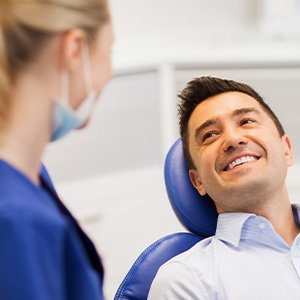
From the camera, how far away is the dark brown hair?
5.13 feet

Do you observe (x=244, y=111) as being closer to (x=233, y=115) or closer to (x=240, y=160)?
(x=233, y=115)

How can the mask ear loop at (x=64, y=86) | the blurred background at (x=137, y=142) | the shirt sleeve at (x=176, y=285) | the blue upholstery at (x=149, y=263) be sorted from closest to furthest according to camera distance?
the mask ear loop at (x=64, y=86) → the shirt sleeve at (x=176, y=285) → the blue upholstery at (x=149, y=263) → the blurred background at (x=137, y=142)

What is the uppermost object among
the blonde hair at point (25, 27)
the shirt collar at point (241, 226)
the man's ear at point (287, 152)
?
the blonde hair at point (25, 27)

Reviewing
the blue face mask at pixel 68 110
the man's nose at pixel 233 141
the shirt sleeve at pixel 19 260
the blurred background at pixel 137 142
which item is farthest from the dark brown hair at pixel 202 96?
the shirt sleeve at pixel 19 260

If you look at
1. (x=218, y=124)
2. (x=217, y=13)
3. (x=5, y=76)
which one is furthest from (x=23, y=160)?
(x=217, y=13)

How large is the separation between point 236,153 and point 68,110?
0.72 m

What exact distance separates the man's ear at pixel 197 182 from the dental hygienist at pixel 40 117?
2.34ft

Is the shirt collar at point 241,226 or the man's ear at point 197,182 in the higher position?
the man's ear at point 197,182

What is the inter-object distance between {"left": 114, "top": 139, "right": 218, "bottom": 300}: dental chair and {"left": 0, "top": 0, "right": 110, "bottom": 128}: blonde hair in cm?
79

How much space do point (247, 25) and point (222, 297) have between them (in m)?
1.55

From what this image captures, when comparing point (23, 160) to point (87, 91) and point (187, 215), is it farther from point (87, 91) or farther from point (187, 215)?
point (187, 215)

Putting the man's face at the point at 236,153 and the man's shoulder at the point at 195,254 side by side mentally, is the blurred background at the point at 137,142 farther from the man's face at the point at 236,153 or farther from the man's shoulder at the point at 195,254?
the man's shoulder at the point at 195,254

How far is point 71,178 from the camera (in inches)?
90.3

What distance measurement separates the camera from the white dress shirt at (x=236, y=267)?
127 centimetres
